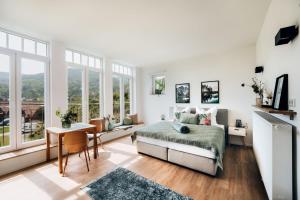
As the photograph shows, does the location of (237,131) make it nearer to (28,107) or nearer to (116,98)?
(116,98)

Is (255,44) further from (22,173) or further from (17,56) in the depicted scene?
(22,173)

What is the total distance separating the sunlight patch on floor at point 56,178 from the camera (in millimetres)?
2121

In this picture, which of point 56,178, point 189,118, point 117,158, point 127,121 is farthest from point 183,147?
point 127,121

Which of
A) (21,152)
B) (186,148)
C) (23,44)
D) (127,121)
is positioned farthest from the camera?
(127,121)

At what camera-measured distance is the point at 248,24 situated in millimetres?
2670

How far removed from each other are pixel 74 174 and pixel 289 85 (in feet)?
10.8

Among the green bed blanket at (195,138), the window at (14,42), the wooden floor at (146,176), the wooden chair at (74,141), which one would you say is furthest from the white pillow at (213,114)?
the window at (14,42)

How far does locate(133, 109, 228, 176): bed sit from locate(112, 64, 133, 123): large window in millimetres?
2012

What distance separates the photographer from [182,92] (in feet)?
16.2

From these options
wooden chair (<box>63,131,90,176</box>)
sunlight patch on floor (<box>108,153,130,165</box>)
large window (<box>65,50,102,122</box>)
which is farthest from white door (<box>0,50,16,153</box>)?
sunlight patch on floor (<box>108,153,130,165</box>)

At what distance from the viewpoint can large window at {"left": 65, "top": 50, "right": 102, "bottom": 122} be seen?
3.80 meters

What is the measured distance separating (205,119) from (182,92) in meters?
1.47

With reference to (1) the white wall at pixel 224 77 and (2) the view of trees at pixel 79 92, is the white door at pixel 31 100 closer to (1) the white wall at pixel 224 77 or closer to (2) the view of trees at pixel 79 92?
(2) the view of trees at pixel 79 92

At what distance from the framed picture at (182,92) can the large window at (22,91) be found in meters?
3.86
